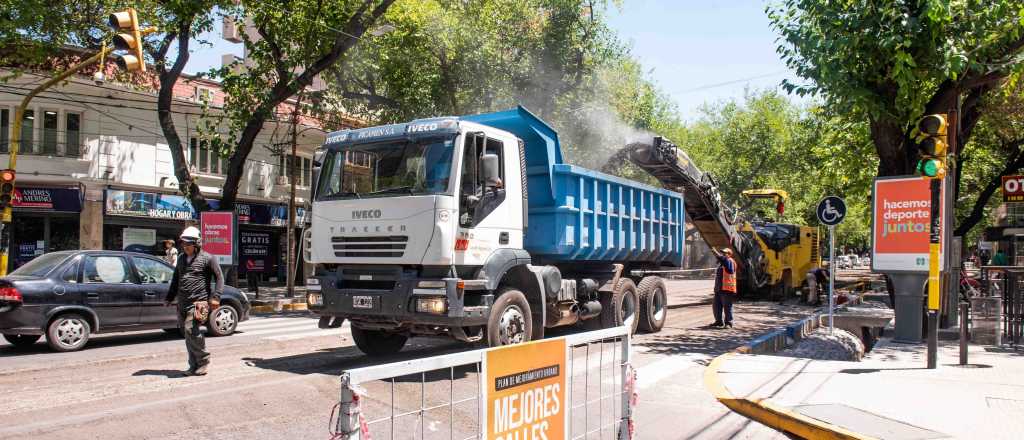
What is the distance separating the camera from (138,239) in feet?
78.5

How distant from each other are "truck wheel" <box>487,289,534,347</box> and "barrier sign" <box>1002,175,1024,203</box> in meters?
19.6

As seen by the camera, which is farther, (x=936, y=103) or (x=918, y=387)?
(x=936, y=103)

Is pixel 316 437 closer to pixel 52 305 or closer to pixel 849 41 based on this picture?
pixel 52 305

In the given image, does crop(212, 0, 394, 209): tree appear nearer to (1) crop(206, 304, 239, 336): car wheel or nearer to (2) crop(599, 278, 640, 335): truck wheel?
(1) crop(206, 304, 239, 336): car wheel

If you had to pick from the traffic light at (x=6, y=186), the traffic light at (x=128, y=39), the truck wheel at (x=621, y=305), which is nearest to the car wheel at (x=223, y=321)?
the traffic light at (x=128, y=39)

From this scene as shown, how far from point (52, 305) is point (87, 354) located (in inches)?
32.6

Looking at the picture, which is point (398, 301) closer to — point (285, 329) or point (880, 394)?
point (880, 394)

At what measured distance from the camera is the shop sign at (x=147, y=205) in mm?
22750

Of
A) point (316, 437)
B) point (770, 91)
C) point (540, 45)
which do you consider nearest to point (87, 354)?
point (316, 437)

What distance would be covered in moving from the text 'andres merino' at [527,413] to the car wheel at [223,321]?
→ 30.7 ft

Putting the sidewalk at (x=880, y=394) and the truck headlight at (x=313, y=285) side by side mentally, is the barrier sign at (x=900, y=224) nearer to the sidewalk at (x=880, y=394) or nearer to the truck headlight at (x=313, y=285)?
the sidewalk at (x=880, y=394)

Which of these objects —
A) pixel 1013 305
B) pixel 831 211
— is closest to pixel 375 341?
pixel 831 211

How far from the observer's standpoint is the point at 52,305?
32.6ft

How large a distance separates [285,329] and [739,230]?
12777 mm
